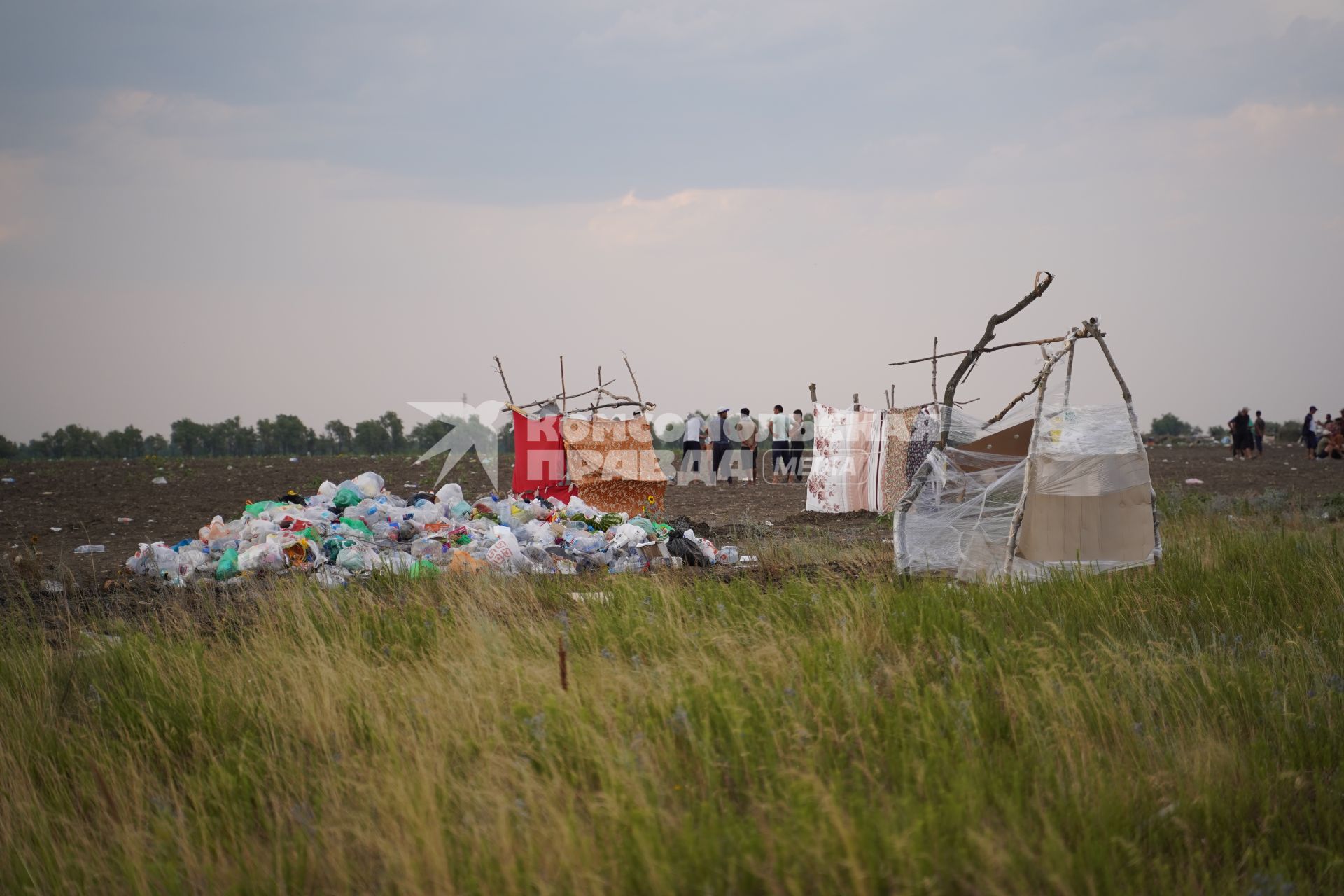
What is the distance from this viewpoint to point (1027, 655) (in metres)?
3.62

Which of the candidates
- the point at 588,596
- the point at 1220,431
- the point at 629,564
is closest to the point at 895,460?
the point at 629,564

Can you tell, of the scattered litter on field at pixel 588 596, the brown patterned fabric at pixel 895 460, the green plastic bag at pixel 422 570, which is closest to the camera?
the scattered litter on field at pixel 588 596

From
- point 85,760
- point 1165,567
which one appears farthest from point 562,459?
point 85,760

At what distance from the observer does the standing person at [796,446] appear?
19.0 metres

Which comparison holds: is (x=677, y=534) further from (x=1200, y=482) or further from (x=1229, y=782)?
(x=1200, y=482)

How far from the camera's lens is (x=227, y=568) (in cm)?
704

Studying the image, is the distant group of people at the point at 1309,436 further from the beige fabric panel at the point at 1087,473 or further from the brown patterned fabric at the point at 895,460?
the beige fabric panel at the point at 1087,473

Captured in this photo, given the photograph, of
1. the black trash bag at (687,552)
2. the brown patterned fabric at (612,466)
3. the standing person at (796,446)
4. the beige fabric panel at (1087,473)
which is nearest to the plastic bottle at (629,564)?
the black trash bag at (687,552)

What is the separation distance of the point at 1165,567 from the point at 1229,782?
3236 mm

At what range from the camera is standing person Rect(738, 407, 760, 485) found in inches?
726

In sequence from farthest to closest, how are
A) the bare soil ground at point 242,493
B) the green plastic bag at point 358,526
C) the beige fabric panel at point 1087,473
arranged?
the bare soil ground at point 242,493
the green plastic bag at point 358,526
the beige fabric panel at point 1087,473

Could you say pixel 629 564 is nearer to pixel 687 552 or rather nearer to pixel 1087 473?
pixel 687 552

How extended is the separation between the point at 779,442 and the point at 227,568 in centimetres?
1298

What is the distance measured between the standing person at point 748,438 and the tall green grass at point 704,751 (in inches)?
535
